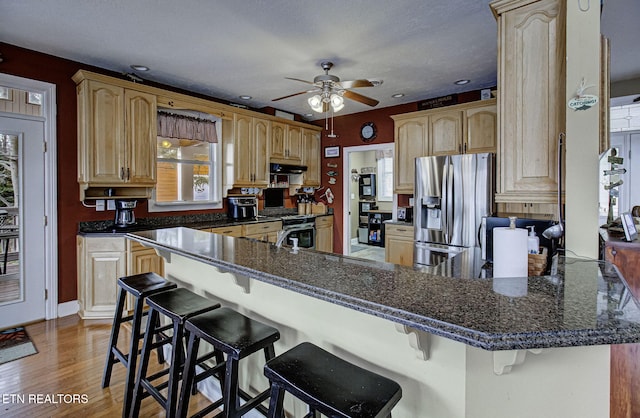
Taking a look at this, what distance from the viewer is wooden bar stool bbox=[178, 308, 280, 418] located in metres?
1.35

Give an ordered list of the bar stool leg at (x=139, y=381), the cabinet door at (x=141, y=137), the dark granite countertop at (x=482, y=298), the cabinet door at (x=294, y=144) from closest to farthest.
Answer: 1. the dark granite countertop at (x=482, y=298)
2. the bar stool leg at (x=139, y=381)
3. the cabinet door at (x=141, y=137)
4. the cabinet door at (x=294, y=144)

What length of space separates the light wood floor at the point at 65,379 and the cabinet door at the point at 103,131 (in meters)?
1.47

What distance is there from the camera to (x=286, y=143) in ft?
17.1

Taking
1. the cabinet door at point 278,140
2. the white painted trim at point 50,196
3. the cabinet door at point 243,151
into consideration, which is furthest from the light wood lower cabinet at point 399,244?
the white painted trim at point 50,196

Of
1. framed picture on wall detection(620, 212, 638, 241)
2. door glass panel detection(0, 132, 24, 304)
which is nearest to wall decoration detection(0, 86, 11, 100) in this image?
door glass panel detection(0, 132, 24, 304)

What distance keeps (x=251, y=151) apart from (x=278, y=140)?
1.82ft

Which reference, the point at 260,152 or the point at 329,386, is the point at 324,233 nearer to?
the point at 260,152

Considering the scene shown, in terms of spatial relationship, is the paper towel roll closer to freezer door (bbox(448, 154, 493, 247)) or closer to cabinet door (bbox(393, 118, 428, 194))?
freezer door (bbox(448, 154, 493, 247))

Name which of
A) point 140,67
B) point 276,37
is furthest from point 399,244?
point 140,67

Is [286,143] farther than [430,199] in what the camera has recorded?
Yes

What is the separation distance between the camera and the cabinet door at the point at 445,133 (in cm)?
409

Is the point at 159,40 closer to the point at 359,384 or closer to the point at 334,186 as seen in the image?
the point at 359,384

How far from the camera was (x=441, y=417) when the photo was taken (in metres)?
1.10

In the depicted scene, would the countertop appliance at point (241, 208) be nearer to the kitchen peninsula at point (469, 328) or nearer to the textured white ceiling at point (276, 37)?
the textured white ceiling at point (276, 37)
